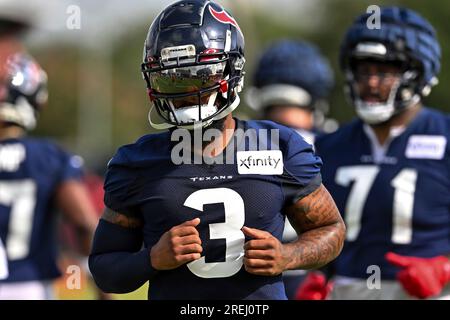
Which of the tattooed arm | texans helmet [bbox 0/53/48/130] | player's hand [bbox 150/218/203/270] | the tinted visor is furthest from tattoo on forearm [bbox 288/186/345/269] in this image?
texans helmet [bbox 0/53/48/130]

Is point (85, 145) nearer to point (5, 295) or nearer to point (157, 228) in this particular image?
point (5, 295)

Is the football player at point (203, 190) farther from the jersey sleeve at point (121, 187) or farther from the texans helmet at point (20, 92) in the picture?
the texans helmet at point (20, 92)

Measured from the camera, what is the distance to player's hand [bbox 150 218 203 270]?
3.33 m

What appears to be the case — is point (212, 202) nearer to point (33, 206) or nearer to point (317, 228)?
point (317, 228)

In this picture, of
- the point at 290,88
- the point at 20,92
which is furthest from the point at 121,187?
the point at 290,88

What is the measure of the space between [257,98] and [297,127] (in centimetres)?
46

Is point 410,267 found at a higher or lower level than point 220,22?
lower

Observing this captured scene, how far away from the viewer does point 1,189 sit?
603 cm

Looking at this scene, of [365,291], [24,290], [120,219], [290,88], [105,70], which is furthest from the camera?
[105,70]

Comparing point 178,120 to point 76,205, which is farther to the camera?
point 76,205

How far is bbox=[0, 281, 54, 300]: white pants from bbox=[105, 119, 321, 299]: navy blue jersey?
8.20 feet

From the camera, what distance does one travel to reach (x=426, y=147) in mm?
5180

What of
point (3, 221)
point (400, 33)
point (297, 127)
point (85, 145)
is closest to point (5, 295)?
point (3, 221)

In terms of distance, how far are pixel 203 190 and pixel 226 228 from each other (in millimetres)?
160
